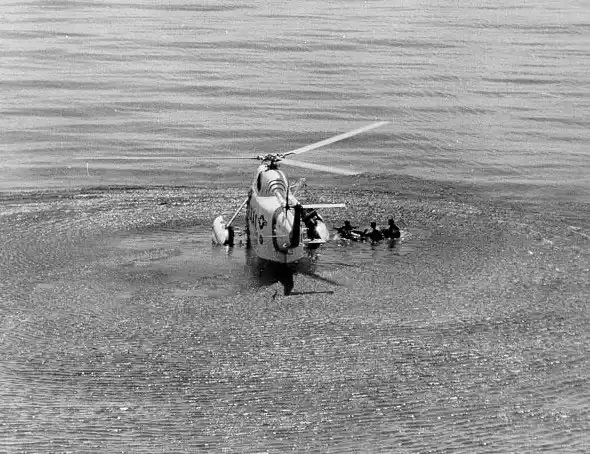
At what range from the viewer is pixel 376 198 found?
68938mm

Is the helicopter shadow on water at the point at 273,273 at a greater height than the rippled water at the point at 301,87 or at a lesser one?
lesser

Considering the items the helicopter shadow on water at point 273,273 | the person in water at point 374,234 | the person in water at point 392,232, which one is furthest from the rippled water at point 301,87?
the helicopter shadow on water at point 273,273

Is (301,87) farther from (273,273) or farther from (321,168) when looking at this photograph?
(273,273)

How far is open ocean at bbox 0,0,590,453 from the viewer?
40.7 m

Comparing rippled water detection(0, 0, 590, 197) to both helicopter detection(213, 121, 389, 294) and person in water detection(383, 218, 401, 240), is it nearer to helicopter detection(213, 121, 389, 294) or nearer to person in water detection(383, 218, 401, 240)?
person in water detection(383, 218, 401, 240)

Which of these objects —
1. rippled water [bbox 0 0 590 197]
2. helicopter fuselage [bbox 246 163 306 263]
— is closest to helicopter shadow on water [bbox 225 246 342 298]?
helicopter fuselage [bbox 246 163 306 263]

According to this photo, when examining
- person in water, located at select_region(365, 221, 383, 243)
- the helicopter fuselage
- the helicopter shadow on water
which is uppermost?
the helicopter fuselage

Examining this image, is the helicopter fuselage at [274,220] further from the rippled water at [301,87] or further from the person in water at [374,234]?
the rippled water at [301,87]

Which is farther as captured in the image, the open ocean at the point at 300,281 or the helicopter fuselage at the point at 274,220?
the helicopter fuselage at the point at 274,220

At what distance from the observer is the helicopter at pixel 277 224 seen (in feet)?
178

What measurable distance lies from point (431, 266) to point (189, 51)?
7578 cm

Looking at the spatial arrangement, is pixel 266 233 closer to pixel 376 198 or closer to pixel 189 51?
pixel 376 198

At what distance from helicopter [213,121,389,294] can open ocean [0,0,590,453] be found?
4.85 ft

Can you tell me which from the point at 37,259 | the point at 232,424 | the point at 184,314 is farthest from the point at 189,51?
the point at 232,424
